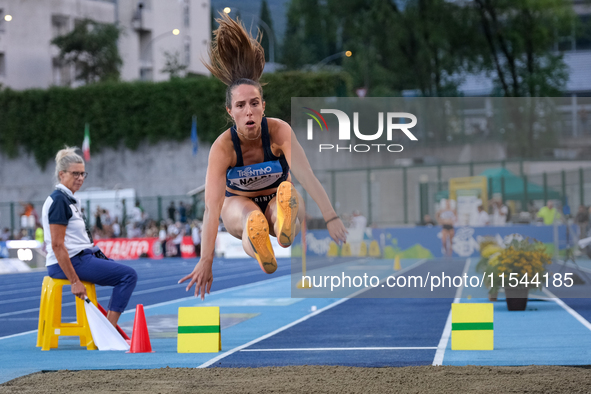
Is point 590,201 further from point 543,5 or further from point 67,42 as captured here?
point 67,42

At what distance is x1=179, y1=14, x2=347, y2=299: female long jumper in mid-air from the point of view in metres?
4.83

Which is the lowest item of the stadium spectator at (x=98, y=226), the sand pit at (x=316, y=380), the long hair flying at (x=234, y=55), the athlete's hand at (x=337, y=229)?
the sand pit at (x=316, y=380)

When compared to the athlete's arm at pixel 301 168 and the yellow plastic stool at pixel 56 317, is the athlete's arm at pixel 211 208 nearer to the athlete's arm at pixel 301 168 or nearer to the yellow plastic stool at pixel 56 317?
the athlete's arm at pixel 301 168

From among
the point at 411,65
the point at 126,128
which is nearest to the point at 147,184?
the point at 126,128

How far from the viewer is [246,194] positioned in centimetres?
544

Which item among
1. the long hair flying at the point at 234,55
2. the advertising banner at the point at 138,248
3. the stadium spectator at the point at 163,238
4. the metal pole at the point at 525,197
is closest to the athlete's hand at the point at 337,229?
the long hair flying at the point at 234,55

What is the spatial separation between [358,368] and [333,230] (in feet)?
8.57

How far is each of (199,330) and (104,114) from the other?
118ft

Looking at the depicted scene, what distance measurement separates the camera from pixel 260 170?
16.9 ft

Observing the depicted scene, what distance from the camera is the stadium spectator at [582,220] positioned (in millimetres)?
10002

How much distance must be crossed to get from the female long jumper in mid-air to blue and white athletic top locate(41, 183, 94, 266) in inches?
135

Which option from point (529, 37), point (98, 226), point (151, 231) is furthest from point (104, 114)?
point (529, 37)

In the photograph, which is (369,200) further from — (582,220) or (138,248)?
(138,248)

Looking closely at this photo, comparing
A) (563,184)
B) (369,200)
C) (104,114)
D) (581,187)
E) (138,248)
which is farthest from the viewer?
(104,114)
